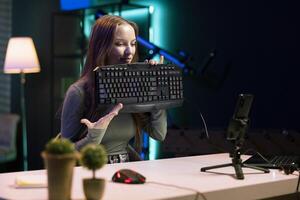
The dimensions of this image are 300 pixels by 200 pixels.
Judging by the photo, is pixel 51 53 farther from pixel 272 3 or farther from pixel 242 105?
pixel 242 105

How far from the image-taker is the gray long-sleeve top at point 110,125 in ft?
6.88

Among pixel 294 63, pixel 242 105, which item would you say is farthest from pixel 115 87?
Answer: pixel 294 63

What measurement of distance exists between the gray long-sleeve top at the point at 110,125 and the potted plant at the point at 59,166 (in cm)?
Answer: 80

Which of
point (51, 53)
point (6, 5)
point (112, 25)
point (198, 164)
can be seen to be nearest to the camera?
point (198, 164)

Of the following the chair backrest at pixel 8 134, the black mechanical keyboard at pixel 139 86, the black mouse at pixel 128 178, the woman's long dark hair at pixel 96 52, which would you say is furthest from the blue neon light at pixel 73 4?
the black mouse at pixel 128 178

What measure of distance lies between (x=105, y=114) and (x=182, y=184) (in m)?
0.69

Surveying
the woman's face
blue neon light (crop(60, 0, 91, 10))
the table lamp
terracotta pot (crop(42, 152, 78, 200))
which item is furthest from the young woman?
blue neon light (crop(60, 0, 91, 10))

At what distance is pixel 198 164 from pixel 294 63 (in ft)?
8.18

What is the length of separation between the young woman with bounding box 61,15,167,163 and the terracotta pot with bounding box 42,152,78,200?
0.86 meters

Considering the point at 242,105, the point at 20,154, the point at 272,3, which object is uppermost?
the point at 272,3

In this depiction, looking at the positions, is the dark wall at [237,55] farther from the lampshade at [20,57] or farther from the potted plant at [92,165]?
the potted plant at [92,165]

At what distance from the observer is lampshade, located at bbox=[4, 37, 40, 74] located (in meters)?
5.23

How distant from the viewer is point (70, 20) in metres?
5.95

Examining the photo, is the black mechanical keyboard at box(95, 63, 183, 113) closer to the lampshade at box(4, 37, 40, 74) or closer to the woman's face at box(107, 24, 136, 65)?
the woman's face at box(107, 24, 136, 65)
